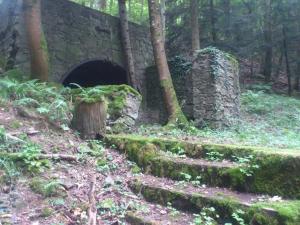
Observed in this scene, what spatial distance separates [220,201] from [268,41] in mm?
13923

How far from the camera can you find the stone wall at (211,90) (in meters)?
9.26

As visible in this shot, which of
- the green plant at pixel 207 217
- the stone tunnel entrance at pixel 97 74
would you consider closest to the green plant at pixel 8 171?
the green plant at pixel 207 217

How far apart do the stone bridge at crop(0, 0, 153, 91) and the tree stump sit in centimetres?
433

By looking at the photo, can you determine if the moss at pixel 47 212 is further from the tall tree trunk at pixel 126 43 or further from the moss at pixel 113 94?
the tall tree trunk at pixel 126 43

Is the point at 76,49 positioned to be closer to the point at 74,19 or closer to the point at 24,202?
the point at 74,19

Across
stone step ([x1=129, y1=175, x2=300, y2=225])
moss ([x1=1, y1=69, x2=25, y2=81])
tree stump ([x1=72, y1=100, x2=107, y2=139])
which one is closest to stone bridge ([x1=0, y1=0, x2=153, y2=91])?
moss ([x1=1, y1=69, x2=25, y2=81])

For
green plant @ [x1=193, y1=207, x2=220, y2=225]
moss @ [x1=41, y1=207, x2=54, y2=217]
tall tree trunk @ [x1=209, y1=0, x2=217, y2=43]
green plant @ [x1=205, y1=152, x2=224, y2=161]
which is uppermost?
tall tree trunk @ [x1=209, y1=0, x2=217, y2=43]

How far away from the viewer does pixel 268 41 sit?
16531mm

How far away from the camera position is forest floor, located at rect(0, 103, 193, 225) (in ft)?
12.1

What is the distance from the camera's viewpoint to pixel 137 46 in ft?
43.6

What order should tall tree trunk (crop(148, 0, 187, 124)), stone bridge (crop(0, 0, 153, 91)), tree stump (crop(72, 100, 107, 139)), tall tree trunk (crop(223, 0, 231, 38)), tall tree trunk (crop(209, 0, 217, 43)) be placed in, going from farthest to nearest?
tall tree trunk (crop(209, 0, 217, 43))
tall tree trunk (crop(223, 0, 231, 38))
stone bridge (crop(0, 0, 153, 91))
tall tree trunk (crop(148, 0, 187, 124))
tree stump (crop(72, 100, 107, 139))

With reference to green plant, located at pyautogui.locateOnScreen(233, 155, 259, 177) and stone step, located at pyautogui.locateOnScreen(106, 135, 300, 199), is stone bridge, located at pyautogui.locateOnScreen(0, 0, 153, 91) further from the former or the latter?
green plant, located at pyautogui.locateOnScreen(233, 155, 259, 177)

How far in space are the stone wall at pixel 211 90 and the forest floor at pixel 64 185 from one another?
13.8 feet

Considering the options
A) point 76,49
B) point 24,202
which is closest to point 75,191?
point 24,202
